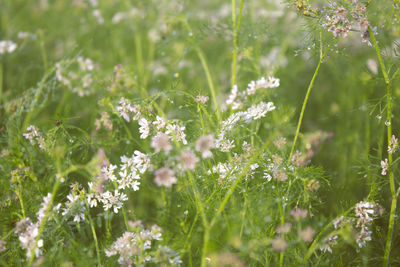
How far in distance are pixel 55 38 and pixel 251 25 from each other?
2.51 metres

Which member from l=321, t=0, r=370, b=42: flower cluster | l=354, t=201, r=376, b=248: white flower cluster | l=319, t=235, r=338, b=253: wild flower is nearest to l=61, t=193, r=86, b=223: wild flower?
l=319, t=235, r=338, b=253: wild flower

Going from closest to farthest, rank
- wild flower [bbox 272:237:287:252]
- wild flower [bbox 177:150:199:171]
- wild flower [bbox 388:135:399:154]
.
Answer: wild flower [bbox 177:150:199:171], wild flower [bbox 272:237:287:252], wild flower [bbox 388:135:399:154]

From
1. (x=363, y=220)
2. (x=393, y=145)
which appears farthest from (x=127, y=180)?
(x=393, y=145)

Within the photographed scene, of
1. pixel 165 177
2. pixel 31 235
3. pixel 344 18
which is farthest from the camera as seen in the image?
pixel 344 18

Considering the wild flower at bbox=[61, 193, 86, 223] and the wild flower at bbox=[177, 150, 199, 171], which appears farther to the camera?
the wild flower at bbox=[61, 193, 86, 223]

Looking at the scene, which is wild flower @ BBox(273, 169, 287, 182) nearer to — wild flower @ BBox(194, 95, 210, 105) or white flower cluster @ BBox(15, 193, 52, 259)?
wild flower @ BBox(194, 95, 210, 105)

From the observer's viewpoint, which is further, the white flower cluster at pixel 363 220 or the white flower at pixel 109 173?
the white flower at pixel 109 173

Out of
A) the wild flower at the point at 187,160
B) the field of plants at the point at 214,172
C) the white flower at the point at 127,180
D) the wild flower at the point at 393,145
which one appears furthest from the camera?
the white flower at the point at 127,180

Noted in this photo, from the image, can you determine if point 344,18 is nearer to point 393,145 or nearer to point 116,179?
point 393,145

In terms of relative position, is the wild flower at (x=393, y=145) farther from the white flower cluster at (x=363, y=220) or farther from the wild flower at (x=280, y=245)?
the wild flower at (x=280, y=245)

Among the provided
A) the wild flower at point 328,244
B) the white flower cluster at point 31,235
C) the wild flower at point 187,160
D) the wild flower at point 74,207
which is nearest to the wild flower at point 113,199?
the wild flower at point 74,207

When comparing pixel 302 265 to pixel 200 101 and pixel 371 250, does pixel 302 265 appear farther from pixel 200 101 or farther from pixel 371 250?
pixel 200 101

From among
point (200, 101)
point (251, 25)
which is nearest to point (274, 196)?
point (200, 101)

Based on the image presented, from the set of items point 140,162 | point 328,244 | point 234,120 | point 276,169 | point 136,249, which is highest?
point 234,120
